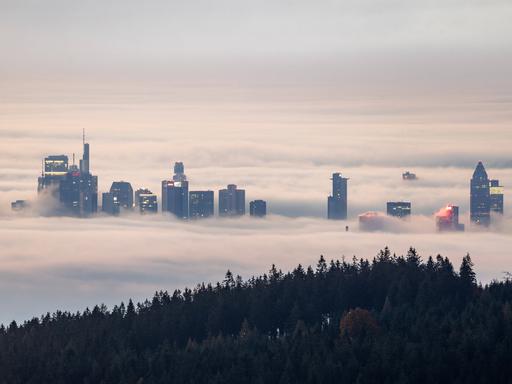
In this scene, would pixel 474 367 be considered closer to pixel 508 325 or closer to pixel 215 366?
pixel 508 325

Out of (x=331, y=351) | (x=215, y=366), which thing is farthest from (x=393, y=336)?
(x=215, y=366)

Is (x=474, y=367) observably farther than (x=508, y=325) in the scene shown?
No

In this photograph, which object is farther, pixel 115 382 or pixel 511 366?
pixel 115 382

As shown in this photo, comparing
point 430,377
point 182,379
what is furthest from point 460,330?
point 182,379

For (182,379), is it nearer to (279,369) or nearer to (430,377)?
(279,369)

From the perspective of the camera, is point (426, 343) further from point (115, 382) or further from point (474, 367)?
point (115, 382)

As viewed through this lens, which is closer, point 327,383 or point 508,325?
point 327,383

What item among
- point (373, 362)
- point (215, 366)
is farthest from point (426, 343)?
point (215, 366)
